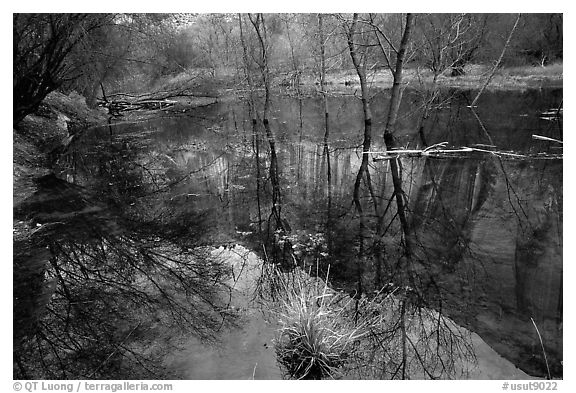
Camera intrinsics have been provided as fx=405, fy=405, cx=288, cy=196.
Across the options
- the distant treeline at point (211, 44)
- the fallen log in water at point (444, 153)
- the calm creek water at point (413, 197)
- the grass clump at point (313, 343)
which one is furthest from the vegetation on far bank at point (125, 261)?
the fallen log in water at point (444, 153)

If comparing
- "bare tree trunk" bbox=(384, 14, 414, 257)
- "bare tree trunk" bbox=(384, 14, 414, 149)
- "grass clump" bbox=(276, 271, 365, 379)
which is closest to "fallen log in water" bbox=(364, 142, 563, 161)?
"bare tree trunk" bbox=(384, 14, 414, 257)

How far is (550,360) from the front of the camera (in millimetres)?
4461

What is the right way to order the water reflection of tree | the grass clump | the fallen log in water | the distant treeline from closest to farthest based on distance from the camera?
the grass clump, the water reflection of tree, the fallen log in water, the distant treeline

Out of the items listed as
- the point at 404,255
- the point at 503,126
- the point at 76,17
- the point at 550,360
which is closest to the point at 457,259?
the point at 404,255

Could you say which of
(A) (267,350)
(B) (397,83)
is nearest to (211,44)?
(B) (397,83)

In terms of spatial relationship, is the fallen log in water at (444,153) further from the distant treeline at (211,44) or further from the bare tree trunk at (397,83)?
the distant treeline at (211,44)

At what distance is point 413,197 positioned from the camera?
9234 millimetres

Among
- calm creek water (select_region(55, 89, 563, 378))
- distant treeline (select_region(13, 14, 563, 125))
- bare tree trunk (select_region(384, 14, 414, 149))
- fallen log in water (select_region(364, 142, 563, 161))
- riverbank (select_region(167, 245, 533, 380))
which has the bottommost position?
riverbank (select_region(167, 245, 533, 380))

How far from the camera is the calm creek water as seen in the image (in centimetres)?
536

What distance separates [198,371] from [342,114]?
2068 cm

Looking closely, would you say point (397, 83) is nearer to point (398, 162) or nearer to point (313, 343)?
point (398, 162)

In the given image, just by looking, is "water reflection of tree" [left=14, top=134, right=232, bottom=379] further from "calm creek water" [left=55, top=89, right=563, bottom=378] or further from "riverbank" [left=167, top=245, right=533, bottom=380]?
"calm creek water" [left=55, top=89, right=563, bottom=378]

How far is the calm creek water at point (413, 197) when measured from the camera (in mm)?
5355

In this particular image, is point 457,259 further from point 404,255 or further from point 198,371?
point 198,371
